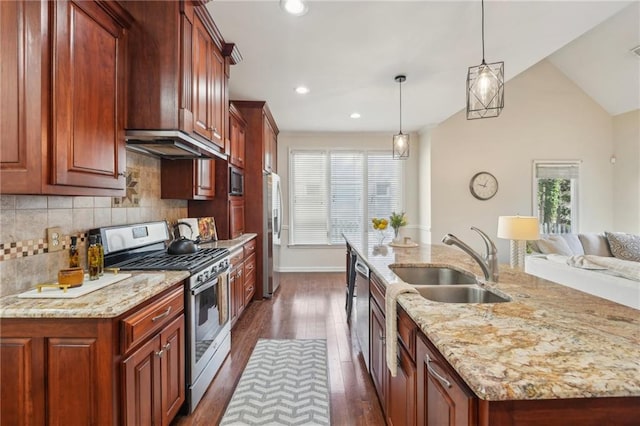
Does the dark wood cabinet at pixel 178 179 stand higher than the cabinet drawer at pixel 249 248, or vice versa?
the dark wood cabinet at pixel 178 179

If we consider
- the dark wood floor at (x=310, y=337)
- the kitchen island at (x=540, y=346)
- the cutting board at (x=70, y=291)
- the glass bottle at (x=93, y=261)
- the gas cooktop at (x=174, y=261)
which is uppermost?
the glass bottle at (x=93, y=261)

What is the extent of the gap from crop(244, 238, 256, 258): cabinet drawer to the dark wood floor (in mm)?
703

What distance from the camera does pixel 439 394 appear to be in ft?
3.33

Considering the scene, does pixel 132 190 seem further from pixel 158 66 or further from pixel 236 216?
pixel 236 216

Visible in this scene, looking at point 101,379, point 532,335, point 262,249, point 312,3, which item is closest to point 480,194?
point 262,249

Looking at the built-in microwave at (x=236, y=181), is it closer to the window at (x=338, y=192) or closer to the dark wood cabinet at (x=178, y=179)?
the dark wood cabinet at (x=178, y=179)

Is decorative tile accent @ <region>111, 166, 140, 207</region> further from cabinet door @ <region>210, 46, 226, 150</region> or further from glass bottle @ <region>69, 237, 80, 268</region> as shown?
glass bottle @ <region>69, 237, 80, 268</region>

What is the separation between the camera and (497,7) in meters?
2.16

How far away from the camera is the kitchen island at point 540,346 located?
0.73 meters

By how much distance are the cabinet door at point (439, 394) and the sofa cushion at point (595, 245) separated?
512 cm

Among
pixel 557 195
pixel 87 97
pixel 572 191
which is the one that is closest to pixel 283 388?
pixel 87 97

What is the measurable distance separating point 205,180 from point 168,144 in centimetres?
110

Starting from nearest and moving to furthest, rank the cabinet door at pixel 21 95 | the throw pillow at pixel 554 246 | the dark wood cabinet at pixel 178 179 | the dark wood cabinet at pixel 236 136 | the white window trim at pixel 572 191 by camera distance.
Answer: the cabinet door at pixel 21 95, the dark wood cabinet at pixel 178 179, the dark wood cabinet at pixel 236 136, the throw pillow at pixel 554 246, the white window trim at pixel 572 191

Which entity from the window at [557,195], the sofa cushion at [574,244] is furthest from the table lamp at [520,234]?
the window at [557,195]
